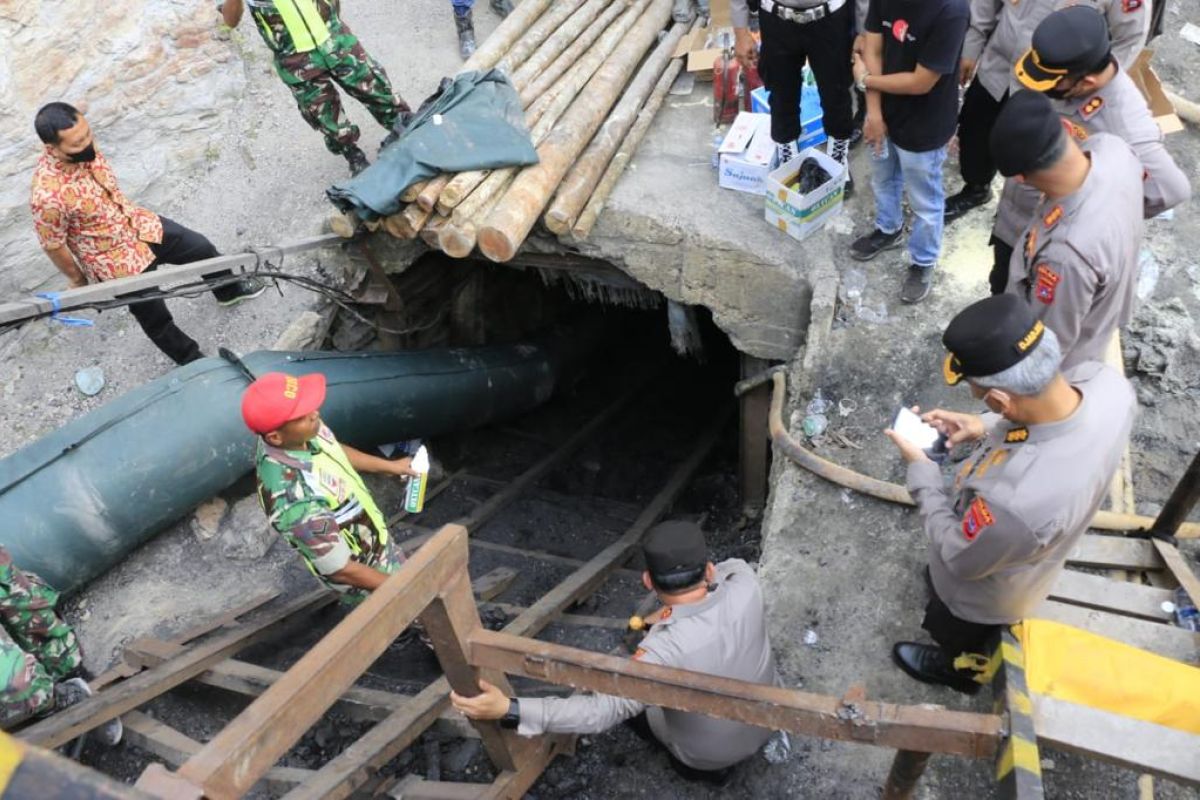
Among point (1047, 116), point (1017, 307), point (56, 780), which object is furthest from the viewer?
point (1047, 116)

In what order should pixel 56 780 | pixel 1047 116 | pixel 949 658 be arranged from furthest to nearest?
pixel 949 658 → pixel 1047 116 → pixel 56 780

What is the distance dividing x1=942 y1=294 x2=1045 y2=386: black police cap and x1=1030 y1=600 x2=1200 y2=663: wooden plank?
3.48 feet

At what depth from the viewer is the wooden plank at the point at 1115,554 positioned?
358cm

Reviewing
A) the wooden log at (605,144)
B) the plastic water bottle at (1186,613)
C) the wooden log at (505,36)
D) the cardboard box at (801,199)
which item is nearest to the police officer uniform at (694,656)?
the plastic water bottle at (1186,613)

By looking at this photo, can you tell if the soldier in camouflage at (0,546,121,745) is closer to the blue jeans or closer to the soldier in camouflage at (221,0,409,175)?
the soldier in camouflage at (221,0,409,175)

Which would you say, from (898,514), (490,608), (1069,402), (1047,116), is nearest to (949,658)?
(898,514)

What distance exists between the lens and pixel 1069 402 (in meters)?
2.68

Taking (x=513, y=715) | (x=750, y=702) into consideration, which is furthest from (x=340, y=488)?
(x=750, y=702)

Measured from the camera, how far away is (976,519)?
277 cm

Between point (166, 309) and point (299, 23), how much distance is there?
204 centimetres

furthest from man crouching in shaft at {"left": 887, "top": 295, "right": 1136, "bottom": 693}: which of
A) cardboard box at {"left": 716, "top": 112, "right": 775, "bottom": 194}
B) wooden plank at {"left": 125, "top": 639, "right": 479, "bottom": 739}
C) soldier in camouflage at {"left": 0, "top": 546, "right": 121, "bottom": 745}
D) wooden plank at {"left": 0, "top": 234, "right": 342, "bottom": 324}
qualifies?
wooden plank at {"left": 0, "top": 234, "right": 342, "bottom": 324}

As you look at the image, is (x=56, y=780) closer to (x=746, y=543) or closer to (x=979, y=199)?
(x=746, y=543)

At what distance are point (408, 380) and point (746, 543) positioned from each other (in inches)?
102

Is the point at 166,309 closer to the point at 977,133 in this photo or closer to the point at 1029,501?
the point at 977,133
